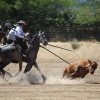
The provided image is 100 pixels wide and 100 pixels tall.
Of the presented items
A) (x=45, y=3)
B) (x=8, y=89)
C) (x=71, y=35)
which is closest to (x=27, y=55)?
(x=8, y=89)

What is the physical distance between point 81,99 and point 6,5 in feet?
125

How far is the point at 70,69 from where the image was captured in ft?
53.6

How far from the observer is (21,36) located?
16547mm

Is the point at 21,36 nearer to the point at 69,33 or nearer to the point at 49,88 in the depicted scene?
the point at 49,88

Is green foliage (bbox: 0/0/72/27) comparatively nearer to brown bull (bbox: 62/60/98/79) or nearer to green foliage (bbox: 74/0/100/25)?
green foliage (bbox: 74/0/100/25)

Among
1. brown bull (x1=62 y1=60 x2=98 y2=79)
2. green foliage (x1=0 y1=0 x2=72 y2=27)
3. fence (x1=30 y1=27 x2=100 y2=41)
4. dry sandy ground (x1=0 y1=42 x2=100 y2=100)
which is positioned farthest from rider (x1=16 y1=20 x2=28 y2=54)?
green foliage (x1=0 y1=0 x2=72 y2=27)

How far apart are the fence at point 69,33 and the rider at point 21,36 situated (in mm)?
29287

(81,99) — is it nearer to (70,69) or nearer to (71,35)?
(70,69)

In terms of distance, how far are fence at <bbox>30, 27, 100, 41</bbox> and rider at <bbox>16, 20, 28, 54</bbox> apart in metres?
29.3

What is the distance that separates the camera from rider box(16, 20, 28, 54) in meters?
16.5

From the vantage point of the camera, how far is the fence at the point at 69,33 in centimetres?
4653

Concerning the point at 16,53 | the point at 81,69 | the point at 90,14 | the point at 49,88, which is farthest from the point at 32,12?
the point at 49,88

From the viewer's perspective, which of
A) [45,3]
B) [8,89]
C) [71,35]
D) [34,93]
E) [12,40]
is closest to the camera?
[34,93]

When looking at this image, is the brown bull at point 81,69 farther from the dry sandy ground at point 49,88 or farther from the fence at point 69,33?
the fence at point 69,33
